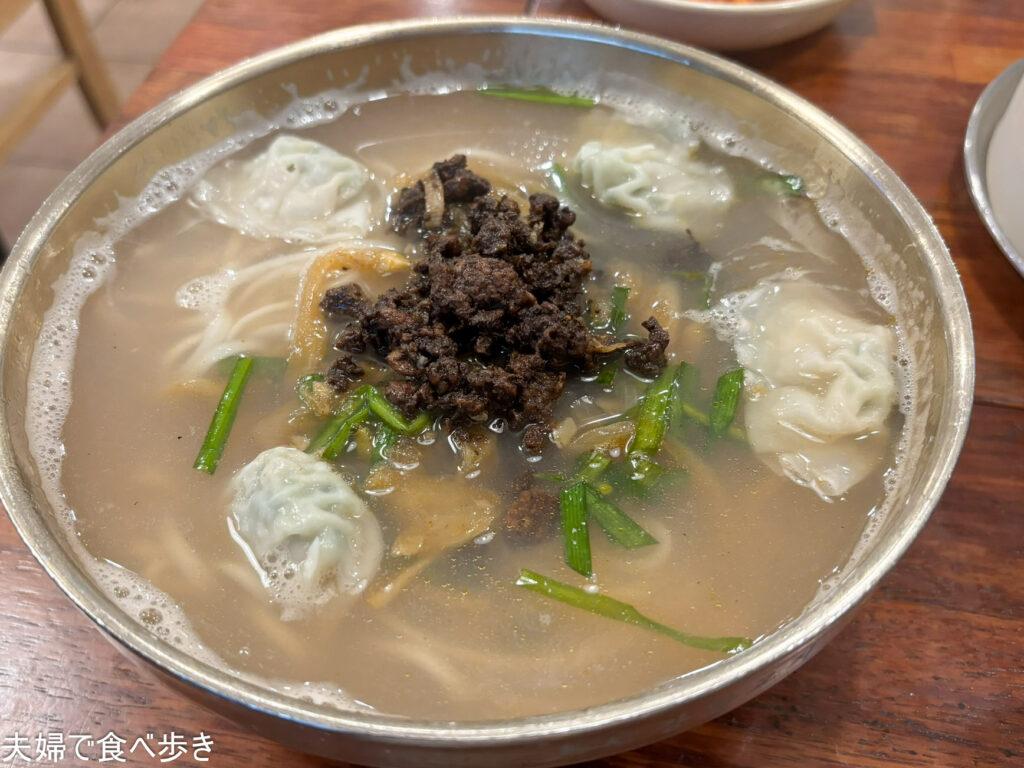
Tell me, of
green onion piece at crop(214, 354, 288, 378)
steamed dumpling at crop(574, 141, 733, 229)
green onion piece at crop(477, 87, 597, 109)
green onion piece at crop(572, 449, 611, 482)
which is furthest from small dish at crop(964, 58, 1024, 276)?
green onion piece at crop(214, 354, 288, 378)

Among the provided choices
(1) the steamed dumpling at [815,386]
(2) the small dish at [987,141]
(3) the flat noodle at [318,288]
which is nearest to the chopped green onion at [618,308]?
(1) the steamed dumpling at [815,386]

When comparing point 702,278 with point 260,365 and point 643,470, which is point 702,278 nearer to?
point 643,470

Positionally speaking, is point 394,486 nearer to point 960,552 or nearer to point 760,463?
point 760,463

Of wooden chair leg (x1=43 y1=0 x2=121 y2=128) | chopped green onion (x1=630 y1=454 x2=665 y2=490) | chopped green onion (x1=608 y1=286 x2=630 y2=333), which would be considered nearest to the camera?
chopped green onion (x1=630 y1=454 x2=665 y2=490)

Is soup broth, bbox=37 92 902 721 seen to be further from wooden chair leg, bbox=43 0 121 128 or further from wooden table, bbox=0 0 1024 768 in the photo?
wooden chair leg, bbox=43 0 121 128

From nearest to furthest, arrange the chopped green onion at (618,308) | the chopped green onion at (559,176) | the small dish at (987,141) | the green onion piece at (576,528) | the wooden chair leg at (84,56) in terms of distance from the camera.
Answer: the green onion piece at (576,528), the chopped green onion at (618,308), the small dish at (987,141), the chopped green onion at (559,176), the wooden chair leg at (84,56)

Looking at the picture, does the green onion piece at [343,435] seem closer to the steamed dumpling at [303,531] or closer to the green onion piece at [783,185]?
the steamed dumpling at [303,531]
